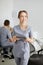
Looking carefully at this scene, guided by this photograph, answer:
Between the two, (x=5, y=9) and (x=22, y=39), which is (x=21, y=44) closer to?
(x=22, y=39)

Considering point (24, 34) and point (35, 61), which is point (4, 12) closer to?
point (35, 61)

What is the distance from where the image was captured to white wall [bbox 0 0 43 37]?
16.6 ft

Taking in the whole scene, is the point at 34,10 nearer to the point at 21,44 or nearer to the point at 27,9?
the point at 27,9

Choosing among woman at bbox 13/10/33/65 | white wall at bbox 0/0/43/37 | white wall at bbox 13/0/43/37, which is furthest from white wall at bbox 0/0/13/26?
woman at bbox 13/10/33/65

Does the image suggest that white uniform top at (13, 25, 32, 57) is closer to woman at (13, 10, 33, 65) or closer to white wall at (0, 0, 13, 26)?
woman at (13, 10, 33, 65)

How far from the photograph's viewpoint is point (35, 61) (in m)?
2.93

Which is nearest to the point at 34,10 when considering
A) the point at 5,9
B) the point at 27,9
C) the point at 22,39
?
the point at 27,9

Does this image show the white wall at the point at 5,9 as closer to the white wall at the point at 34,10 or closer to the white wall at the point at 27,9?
the white wall at the point at 27,9

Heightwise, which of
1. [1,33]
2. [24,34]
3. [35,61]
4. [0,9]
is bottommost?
[35,61]

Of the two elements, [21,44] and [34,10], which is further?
[34,10]

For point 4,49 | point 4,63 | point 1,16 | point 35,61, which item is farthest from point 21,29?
point 1,16

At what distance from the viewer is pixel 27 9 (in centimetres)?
514

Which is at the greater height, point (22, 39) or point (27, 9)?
point (27, 9)

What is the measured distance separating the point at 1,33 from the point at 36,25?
1.50 meters
